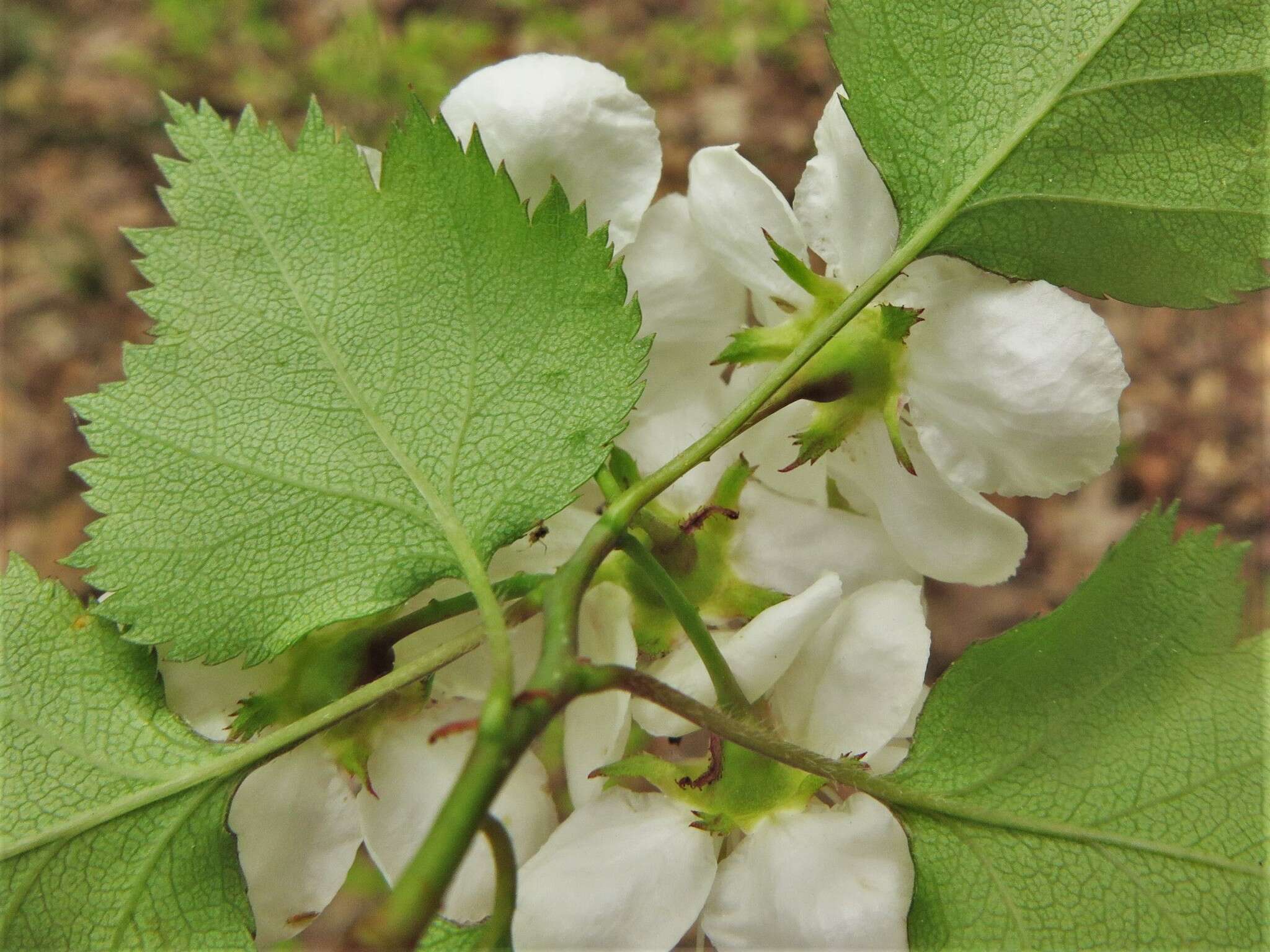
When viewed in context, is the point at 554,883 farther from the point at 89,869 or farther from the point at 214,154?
the point at 214,154

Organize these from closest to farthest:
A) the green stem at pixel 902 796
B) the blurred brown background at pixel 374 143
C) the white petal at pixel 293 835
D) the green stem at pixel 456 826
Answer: the green stem at pixel 456 826, the green stem at pixel 902 796, the white petal at pixel 293 835, the blurred brown background at pixel 374 143

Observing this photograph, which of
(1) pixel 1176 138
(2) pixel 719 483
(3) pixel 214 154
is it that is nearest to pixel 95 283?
(3) pixel 214 154

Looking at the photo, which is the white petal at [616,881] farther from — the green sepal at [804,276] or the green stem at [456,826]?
the green sepal at [804,276]

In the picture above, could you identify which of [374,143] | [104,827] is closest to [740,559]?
[104,827]

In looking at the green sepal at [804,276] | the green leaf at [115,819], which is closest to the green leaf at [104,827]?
the green leaf at [115,819]

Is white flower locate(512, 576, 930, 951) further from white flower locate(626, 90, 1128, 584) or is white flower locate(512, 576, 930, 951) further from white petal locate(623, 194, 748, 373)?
white petal locate(623, 194, 748, 373)

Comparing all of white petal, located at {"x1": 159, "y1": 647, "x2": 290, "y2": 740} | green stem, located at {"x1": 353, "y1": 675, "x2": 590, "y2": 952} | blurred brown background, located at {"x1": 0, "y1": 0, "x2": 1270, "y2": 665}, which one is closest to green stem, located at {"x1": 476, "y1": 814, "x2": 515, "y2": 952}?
green stem, located at {"x1": 353, "y1": 675, "x2": 590, "y2": 952}
